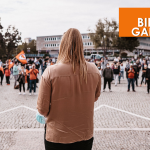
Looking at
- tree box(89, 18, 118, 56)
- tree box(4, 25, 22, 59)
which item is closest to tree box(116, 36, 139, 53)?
tree box(89, 18, 118, 56)

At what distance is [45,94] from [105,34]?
57.6m

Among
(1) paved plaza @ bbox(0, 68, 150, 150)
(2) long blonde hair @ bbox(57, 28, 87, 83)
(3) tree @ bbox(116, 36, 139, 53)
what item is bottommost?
(1) paved plaza @ bbox(0, 68, 150, 150)

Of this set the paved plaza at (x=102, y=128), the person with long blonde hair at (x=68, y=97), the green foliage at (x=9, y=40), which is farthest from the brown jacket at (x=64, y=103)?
the green foliage at (x=9, y=40)

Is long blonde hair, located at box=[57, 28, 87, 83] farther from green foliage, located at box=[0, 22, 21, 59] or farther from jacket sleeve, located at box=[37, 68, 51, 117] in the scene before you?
green foliage, located at box=[0, 22, 21, 59]

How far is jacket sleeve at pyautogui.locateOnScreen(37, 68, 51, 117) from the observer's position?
6.16 feet

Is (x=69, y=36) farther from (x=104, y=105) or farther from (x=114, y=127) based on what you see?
(x=104, y=105)

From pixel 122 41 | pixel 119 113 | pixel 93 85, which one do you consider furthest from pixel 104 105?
pixel 122 41

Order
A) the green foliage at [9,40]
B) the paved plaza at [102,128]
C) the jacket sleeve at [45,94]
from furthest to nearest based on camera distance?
the green foliage at [9,40] → the paved plaza at [102,128] → the jacket sleeve at [45,94]

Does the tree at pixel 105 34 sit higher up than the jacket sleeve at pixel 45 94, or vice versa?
the tree at pixel 105 34

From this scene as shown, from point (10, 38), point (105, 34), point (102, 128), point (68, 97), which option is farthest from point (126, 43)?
point (68, 97)

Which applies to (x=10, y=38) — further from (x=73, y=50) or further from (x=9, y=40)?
(x=73, y=50)

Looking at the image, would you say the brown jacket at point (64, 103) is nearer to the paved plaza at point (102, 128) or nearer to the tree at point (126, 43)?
the paved plaza at point (102, 128)

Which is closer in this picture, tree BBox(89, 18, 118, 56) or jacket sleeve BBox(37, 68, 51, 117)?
jacket sleeve BBox(37, 68, 51, 117)

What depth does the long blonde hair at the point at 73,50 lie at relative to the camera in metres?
1.94
